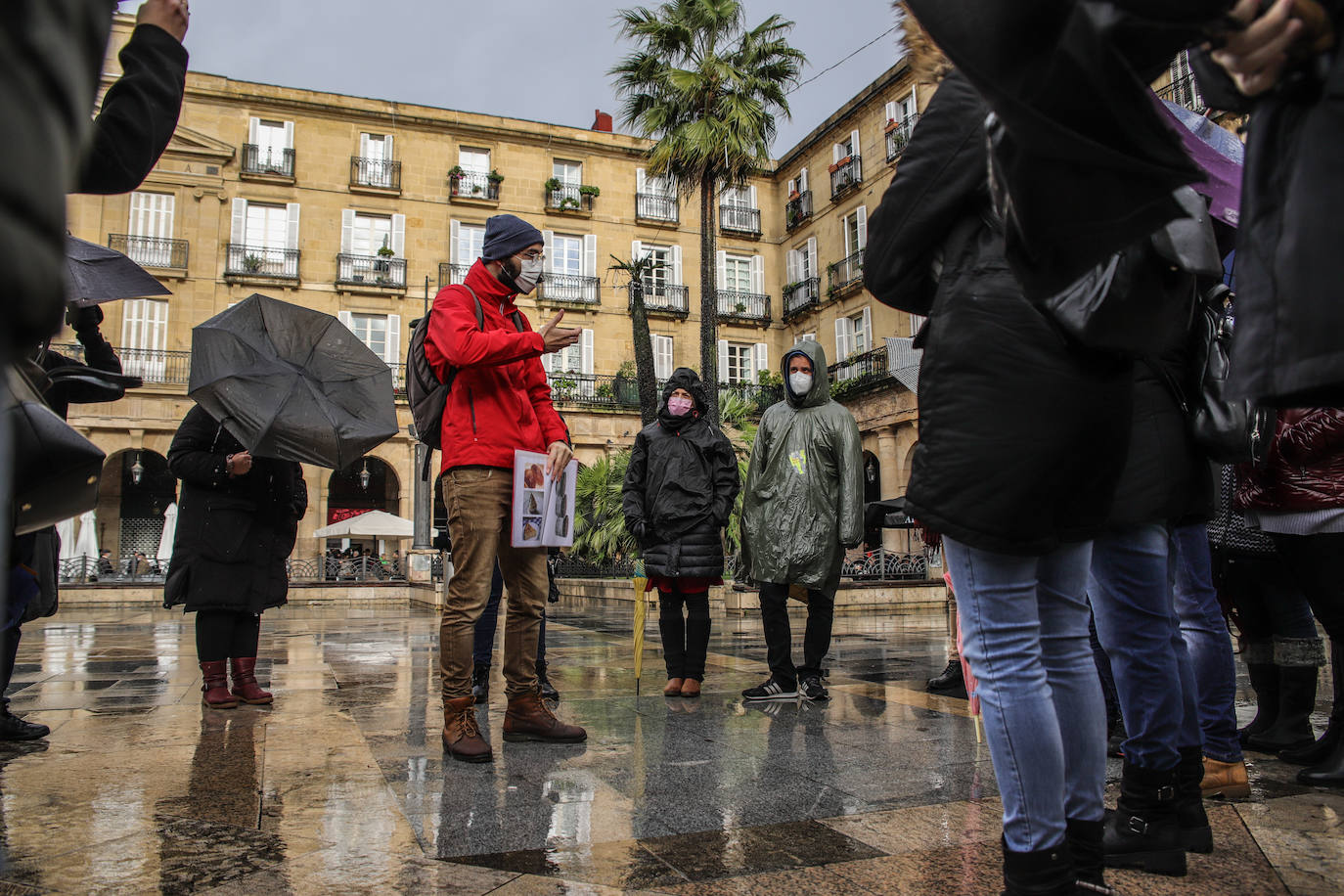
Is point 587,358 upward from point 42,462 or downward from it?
upward

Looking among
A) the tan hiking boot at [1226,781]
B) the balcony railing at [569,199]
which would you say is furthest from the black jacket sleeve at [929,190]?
the balcony railing at [569,199]

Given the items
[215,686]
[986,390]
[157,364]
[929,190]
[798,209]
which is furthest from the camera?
[798,209]

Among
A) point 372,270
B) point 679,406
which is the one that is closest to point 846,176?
point 372,270

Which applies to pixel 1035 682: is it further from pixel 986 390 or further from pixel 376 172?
pixel 376 172

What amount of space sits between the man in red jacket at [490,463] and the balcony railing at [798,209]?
31080 mm

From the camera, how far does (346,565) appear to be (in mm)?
24609

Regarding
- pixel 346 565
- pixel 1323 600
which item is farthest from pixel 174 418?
pixel 1323 600

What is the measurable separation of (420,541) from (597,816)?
20.3 metres

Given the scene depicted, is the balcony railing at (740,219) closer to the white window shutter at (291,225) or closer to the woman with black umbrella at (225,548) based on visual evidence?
the white window shutter at (291,225)

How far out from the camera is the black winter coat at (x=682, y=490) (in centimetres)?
532

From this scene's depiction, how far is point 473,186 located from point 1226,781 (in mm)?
31945

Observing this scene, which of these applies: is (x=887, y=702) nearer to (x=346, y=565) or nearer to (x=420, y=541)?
(x=420, y=541)

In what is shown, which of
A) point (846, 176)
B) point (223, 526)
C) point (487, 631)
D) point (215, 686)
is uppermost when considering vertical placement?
point (846, 176)

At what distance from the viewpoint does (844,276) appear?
3130 centimetres
